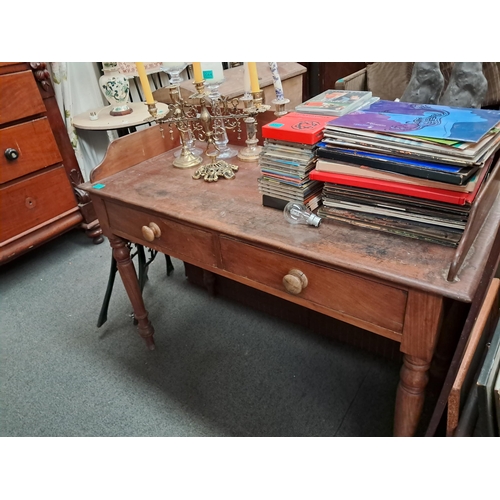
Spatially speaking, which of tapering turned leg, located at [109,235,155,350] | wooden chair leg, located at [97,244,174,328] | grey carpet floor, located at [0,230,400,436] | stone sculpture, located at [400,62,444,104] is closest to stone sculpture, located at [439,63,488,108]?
stone sculpture, located at [400,62,444,104]

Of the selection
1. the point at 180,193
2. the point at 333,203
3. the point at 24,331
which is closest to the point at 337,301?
the point at 333,203

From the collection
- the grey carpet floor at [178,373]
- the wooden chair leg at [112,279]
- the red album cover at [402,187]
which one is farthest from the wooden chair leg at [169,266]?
the red album cover at [402,187]

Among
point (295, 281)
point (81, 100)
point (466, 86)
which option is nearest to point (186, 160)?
point (295, 281)

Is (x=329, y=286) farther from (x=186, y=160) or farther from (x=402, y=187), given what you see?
(x=186, y=160)

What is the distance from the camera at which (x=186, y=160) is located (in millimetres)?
1222

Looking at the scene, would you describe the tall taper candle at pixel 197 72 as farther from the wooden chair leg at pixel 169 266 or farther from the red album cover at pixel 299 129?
the wooden chair leg at pixel 169 266

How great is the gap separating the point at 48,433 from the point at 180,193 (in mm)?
868

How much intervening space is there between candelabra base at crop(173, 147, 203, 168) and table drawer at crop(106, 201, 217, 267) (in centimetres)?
22

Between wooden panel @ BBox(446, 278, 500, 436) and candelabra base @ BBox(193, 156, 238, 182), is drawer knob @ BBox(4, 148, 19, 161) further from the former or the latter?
wooden panel @ BBox(446, 278, 500, 436)

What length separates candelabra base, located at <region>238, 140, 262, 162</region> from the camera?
47.8 inches

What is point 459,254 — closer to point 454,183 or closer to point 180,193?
point 454,183

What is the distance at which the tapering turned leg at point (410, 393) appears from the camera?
2.53 ft

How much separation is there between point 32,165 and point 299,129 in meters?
1.52

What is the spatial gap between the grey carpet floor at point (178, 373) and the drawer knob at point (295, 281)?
1.90 feet
